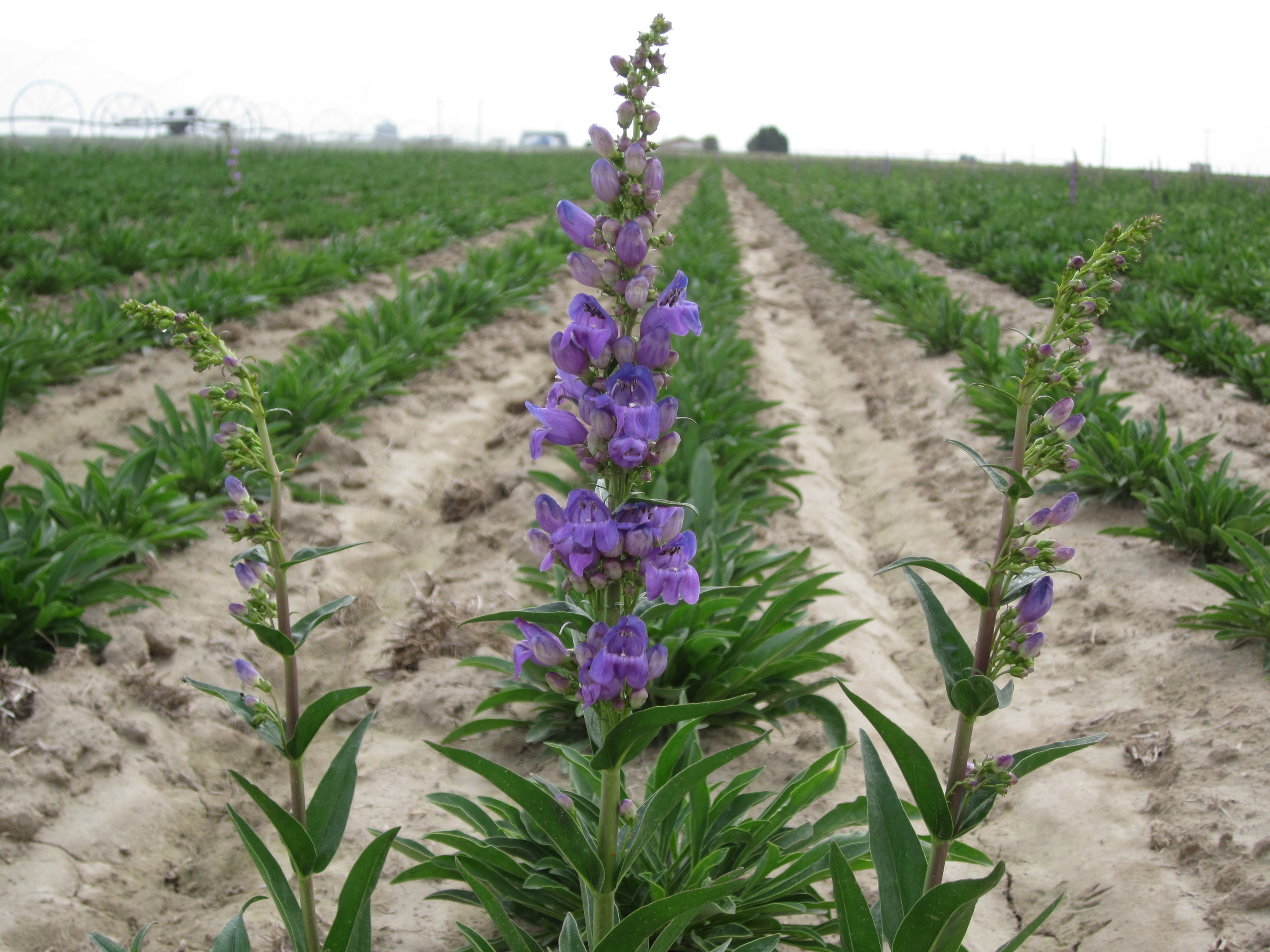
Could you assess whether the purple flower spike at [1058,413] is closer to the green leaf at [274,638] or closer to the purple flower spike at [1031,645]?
the purple flower spike at [1031,645]

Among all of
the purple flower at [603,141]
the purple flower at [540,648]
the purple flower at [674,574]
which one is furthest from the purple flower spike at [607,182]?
the purple flower at [540,648]

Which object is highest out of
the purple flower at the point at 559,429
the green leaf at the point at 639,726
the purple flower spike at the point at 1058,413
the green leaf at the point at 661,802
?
the purple flower spike at the point at 1058,413

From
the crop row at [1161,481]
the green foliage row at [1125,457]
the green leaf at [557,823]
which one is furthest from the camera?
the green foliage row at [1125,457]

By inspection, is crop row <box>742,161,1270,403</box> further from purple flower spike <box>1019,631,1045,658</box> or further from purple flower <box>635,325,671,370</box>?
purple flower <box>635,325,671,370</box>

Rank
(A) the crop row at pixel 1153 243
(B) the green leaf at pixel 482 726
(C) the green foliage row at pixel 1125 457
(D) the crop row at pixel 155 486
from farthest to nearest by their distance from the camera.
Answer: (A) the crop row at pixel 1153 243 → (C) the green foliage row at pixel 1125 457 → (D) the crop row at pixel 155 486 → (B) the green leaf at pixel 482 726

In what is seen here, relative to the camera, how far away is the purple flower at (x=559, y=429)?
144 cm

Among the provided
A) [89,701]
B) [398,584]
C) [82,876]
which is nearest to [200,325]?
[82,876]

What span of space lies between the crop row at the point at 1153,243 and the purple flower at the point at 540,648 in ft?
20.7

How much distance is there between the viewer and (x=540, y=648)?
148cm

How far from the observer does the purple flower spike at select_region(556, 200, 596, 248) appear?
1.47 meters

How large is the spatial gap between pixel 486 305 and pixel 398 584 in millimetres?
5062

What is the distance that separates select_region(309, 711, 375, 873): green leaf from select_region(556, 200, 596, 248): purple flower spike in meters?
0.96

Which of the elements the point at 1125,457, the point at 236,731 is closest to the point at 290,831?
the point at 236,731

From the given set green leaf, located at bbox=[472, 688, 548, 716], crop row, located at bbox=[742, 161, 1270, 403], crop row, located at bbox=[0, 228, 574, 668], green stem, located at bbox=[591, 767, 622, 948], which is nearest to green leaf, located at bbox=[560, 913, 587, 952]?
green stem, located at bbox=[591, 767, 622, 948]
